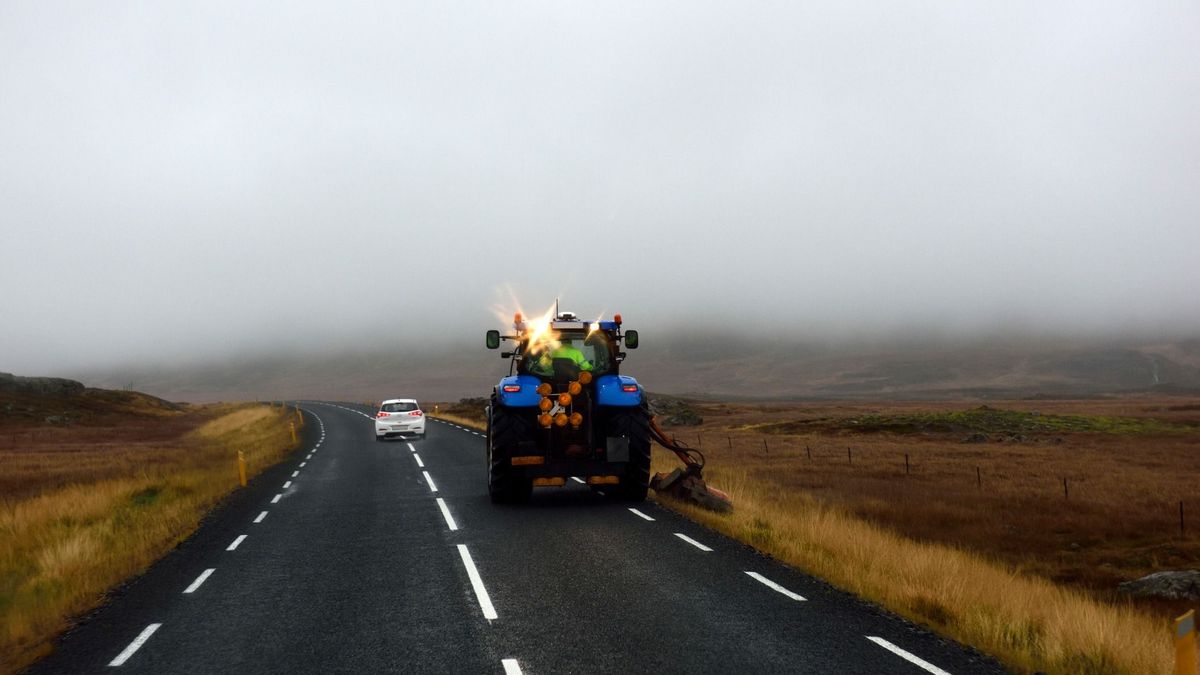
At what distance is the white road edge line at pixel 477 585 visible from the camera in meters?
8.09

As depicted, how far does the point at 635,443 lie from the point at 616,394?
1045 millimetres

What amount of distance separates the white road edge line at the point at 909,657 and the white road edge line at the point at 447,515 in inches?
302

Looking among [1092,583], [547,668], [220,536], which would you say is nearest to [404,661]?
[547,668]

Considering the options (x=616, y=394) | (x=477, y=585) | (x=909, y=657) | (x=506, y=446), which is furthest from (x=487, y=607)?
(x=616, y=394)

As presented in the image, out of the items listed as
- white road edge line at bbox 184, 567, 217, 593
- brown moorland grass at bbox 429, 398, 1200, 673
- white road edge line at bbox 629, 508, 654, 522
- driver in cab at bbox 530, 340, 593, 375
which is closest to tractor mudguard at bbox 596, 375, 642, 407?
driver in cab at bbox 530, 340, 593, 375

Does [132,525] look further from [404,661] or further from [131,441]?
[131,441]

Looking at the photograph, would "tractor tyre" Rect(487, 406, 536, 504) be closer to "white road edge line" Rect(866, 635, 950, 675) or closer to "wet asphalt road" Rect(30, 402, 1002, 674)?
"wet asphalt road" Rect(30, 402, 1002, 674)

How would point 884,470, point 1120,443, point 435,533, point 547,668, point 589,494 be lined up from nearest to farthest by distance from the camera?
point 547,668
point 435,533
point 589,494
point 884,470
point 1120,443

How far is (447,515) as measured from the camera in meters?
14.5

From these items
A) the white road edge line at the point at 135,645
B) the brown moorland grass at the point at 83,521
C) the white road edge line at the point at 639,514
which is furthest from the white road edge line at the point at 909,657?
the brown moorland grass at the point at 83,521

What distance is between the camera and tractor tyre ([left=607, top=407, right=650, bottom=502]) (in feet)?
47.6

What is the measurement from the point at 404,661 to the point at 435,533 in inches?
240

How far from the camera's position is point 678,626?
7508mm

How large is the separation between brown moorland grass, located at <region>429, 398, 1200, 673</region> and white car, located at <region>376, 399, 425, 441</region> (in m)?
14.7
